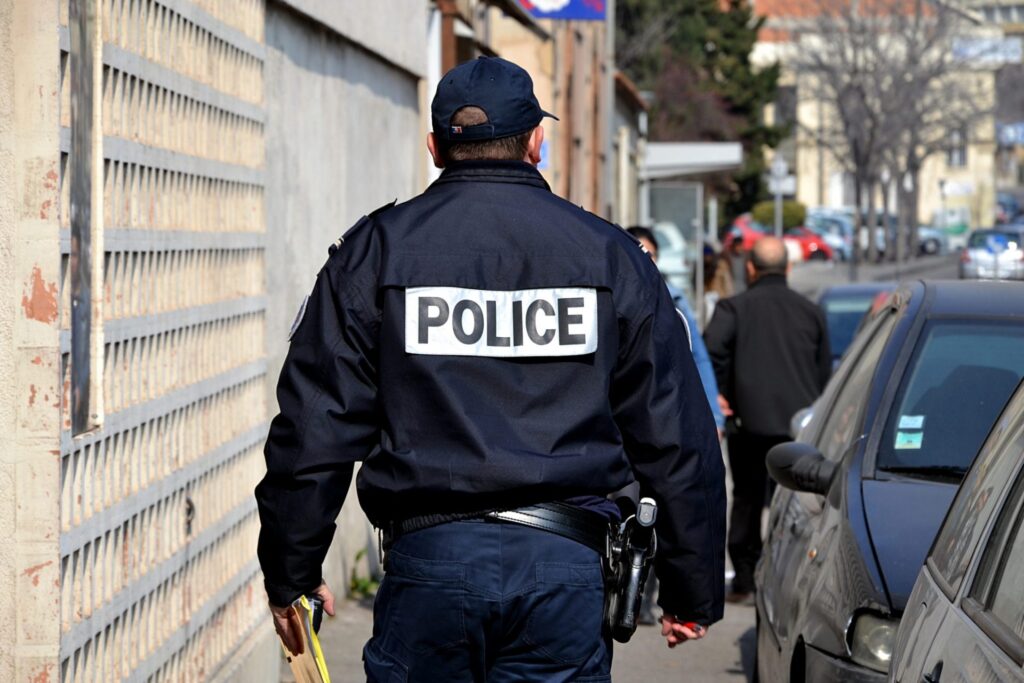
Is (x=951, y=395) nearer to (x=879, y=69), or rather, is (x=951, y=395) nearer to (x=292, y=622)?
(x=292, y=622)

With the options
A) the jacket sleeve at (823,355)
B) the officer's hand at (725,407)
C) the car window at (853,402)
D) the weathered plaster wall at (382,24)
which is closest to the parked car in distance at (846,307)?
the jacket sleeve at (823,355)

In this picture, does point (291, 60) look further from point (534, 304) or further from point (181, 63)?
point (534, 304)

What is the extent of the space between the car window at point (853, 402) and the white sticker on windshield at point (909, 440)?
0.13 meters

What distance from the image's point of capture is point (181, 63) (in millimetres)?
5328

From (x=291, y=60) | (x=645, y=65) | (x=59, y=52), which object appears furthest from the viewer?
(x=645, y=65)

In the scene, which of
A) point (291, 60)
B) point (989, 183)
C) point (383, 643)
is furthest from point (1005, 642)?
point (989, 183)

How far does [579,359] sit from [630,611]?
0.52m

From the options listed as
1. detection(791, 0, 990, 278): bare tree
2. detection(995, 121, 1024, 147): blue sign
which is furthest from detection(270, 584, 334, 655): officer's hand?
detection(995, 121, 1024, 147): blue sign

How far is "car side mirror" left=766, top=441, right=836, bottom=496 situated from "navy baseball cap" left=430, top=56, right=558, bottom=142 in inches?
77.6

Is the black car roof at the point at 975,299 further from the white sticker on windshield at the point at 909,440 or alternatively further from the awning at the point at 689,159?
the awning at the point at 689,159

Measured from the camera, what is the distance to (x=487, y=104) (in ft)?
11.6

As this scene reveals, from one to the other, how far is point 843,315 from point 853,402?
8.32 m

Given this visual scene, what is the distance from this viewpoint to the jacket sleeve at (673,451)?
3467 millimetres

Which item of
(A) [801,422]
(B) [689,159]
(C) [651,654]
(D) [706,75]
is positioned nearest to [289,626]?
(A) [801,422]
